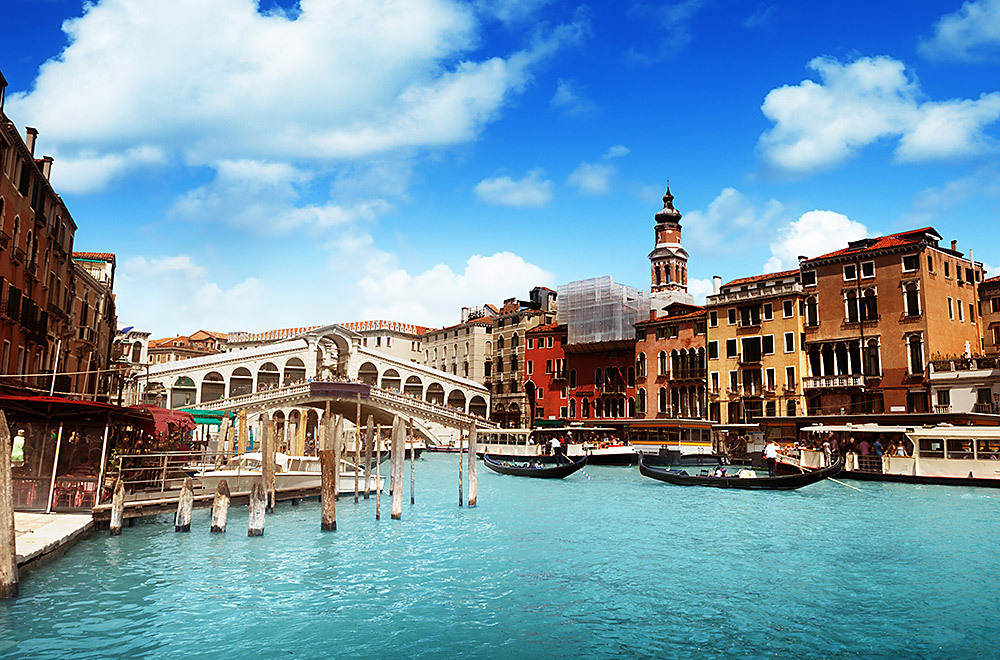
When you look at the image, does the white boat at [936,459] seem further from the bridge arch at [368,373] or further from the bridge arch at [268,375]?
the bridge arch at [268,375]

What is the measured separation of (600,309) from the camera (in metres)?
51.7

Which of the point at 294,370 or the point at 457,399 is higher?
the point at 294,370

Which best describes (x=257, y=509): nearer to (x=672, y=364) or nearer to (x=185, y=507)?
(x=185, y=507)

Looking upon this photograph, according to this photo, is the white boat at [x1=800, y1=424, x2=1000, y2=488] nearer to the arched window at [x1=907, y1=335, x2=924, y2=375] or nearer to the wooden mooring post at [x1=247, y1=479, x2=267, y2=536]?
the arched window at [x1=907, y1=335, x2=924, y2=375]

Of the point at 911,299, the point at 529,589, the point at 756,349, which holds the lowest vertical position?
the point at 529,589

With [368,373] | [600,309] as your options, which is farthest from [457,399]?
[600,309]

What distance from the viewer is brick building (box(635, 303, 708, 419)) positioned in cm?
4456

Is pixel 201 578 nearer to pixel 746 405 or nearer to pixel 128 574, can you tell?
pixel 128 574

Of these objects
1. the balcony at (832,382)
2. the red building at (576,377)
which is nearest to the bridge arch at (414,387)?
the red building at (576,377)

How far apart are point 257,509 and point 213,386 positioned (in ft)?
141

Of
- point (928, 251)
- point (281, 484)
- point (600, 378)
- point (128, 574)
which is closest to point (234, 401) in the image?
point (281, 484)

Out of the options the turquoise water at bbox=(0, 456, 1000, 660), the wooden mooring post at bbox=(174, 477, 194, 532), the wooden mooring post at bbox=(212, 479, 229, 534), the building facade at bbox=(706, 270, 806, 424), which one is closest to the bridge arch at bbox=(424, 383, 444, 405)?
the building facade at bbox=(706, 270, 806, 424)

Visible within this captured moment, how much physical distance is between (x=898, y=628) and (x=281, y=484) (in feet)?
58.7

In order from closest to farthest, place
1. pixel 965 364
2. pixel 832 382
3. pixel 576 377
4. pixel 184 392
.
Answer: pixel 965 364
pixel 832 382
pixel 576 377
pixel 184 392
